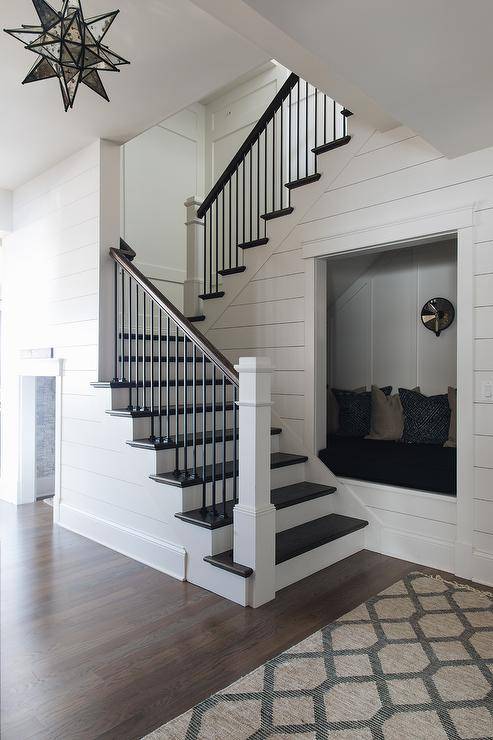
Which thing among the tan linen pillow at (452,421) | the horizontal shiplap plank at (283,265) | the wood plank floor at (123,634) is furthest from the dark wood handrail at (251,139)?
the wood plank floor at (123,634)

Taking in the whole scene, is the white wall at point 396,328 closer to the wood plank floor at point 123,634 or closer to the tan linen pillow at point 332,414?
the tan linen pillow at point 332,414

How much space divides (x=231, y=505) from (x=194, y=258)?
260 centimetres

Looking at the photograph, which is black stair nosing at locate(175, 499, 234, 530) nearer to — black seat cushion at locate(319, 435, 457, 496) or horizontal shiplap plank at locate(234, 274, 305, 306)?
black seat cushion at locate(319, 435, 457, 496)

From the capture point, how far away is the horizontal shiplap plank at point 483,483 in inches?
114

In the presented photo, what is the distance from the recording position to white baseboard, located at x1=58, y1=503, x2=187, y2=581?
3.00 meters

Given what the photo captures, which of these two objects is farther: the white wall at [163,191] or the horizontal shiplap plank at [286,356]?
the white wall at [163,191]

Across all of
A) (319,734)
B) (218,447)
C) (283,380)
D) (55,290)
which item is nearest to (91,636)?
(319,734)

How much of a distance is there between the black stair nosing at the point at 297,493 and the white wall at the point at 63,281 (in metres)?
1.41

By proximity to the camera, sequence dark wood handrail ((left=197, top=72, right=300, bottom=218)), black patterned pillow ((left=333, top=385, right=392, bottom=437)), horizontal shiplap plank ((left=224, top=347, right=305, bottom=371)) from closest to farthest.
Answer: horizontal shiplap plank ((left=224, top=347, right=305, bottom=371)) < dark wood handrail ((left=197, top=72, right=300, bottom=218)) < black patterned pillow ((left=333, top=385, right=392, bottom=437))

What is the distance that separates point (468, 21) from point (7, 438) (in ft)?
15.3

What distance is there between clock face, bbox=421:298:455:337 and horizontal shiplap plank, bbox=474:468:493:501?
1.80m

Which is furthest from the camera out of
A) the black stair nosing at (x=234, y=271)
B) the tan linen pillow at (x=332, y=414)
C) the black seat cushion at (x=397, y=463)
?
the tan linen pillow at (x=332, y=414)

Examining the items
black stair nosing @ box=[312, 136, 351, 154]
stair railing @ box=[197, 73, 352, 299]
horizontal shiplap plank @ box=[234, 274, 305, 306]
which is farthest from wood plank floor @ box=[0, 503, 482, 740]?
black stair nosing @ box=[312, 136, 351, 154]

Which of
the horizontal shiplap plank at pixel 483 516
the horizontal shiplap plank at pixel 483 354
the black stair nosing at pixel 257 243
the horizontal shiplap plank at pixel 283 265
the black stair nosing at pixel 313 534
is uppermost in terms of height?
the black stair nosing at pixel 257 243
